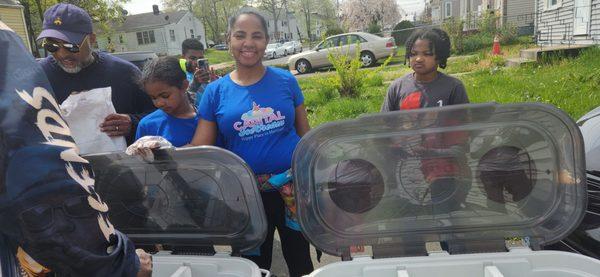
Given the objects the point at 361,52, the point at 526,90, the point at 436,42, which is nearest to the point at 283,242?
the point at 436,42

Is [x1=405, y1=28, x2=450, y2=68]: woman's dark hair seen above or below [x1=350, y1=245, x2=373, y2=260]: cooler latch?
above

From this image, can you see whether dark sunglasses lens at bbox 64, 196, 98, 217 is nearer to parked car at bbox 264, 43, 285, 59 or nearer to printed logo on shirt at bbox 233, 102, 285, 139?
printed logo on shirt at bbox 233, 102, 285, 139

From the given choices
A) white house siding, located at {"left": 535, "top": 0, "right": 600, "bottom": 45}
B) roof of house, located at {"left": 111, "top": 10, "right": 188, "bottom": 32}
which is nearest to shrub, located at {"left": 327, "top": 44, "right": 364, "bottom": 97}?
white house siding, located at {"left": 535, "top": 0, "right": 600, "bottom": 45}

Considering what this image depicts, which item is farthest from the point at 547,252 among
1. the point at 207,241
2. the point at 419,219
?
the point at 207,241

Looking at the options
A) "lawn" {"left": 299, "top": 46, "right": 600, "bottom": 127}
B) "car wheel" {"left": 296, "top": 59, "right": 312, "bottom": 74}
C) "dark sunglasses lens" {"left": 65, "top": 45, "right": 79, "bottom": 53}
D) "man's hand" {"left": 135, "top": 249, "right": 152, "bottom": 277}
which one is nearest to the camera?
"man's hand" {"left": 135, "top": 249, "right": 152, "bottom": 277}

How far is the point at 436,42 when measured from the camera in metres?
2.70

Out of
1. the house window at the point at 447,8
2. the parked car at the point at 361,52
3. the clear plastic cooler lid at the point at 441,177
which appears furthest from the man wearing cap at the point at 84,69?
the house window at the point at 447,8

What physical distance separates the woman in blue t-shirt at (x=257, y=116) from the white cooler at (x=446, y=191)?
1.59ft

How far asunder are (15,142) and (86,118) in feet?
4.11

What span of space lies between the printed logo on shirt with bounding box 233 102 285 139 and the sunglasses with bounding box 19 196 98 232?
3.71ft

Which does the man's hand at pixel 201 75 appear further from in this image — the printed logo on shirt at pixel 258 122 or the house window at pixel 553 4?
the house window at pixel 553 4

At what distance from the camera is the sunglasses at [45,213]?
0.81 metres

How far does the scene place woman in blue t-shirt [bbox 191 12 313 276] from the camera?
1.98 metres

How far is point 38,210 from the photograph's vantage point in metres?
0.81
